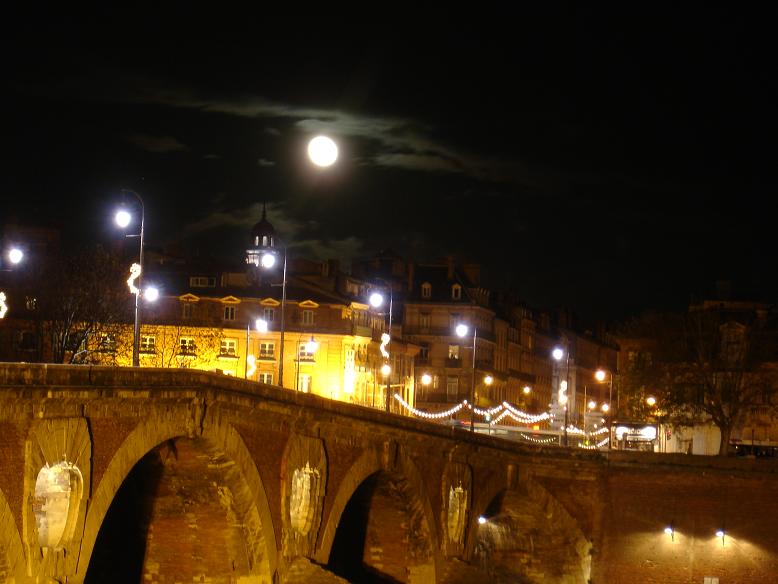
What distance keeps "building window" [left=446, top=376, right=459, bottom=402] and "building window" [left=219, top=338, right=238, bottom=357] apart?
113 feet

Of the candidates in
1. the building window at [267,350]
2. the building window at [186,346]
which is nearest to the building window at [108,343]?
the building window at [186,346]

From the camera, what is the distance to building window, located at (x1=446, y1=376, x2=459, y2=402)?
5079 inches

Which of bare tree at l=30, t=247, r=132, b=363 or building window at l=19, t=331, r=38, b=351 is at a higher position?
bare tree at l=30, t=247, r=132, b=363

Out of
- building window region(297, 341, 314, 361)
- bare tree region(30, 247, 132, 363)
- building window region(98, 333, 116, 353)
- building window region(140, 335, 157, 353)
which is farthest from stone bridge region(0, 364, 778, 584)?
building window region(297, 341, 314, 361)

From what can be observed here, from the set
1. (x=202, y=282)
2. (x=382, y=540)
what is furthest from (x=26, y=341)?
(x=382, y=540)

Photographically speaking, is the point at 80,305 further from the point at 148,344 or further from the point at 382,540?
the point at 382,540

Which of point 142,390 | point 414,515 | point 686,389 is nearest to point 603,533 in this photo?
point 414,515

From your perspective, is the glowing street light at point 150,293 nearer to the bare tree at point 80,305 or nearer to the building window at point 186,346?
the bare tree at point 80,305

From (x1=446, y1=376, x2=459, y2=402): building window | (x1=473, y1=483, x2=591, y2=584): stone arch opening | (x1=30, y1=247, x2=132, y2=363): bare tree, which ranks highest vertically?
(x1=30, y1=247, x2=132, y2=363): bare tree

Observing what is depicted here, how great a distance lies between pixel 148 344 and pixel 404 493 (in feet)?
145

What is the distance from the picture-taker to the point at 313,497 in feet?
137

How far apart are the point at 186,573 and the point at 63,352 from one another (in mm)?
28171

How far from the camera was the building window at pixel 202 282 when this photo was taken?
10150 cm

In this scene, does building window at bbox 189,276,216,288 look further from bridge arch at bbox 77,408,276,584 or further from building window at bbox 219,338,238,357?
bridge arch at bbox 77,408,276,584
